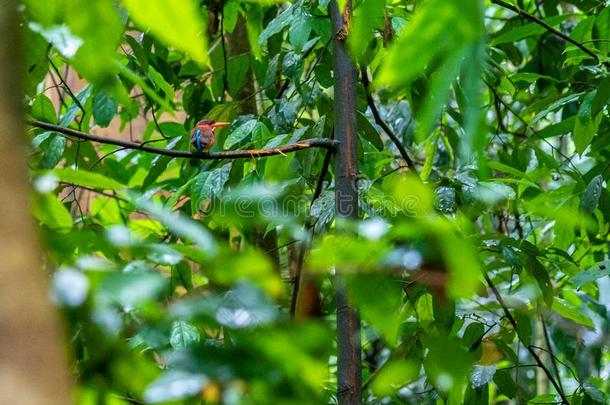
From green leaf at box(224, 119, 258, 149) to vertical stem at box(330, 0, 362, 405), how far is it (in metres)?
0.25

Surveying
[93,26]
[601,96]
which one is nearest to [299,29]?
[601,96]

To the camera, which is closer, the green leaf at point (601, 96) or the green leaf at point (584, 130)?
the green leaf at point (601, 96)

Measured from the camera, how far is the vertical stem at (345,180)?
0.86 m

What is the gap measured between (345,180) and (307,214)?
0.11 meters

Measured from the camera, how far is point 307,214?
3.42ft

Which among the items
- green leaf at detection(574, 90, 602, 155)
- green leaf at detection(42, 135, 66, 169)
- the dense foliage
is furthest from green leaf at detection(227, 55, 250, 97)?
green leaf at detection(574, 90, 602, 155)

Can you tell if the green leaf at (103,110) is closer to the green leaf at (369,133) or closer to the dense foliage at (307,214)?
the dense foliage at (307,214)

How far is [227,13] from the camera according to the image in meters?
1.63

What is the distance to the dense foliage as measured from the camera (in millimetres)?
376

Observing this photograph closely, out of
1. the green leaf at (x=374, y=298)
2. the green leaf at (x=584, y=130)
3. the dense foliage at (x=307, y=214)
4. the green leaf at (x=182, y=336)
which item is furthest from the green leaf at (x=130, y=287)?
the green leaf at (x=584, y=130)

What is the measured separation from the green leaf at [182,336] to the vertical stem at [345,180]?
185mm

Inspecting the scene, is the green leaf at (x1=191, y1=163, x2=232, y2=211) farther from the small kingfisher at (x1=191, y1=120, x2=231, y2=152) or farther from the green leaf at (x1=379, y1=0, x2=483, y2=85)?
the green leaf at (x1=379, y1=0, x2=483, y2=85)

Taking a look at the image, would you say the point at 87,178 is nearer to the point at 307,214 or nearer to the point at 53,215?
the point at 53,215

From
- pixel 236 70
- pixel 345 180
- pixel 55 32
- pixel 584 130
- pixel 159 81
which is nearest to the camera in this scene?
pixel 55 32
